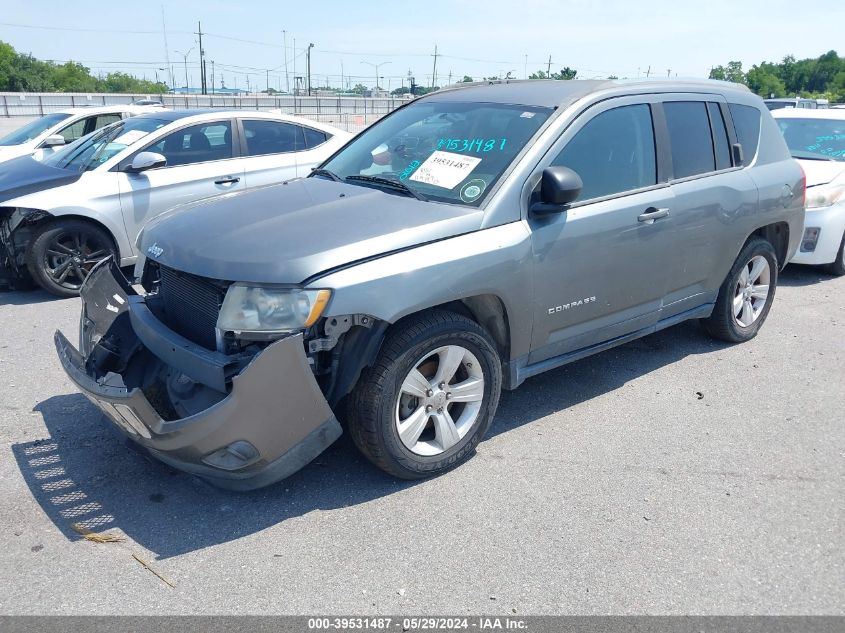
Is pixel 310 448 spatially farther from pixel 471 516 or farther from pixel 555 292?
pixel 555 292

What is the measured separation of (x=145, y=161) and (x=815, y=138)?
303 inches

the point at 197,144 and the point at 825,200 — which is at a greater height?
the point at 197,144

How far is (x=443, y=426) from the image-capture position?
3.58 m

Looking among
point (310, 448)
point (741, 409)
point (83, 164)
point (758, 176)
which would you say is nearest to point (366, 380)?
point (310, 448)

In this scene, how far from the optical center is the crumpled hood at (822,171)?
7.60 m

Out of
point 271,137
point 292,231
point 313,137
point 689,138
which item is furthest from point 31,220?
point 689,138

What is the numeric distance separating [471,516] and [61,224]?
16.4ft

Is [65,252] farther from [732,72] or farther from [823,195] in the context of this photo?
[732,72]

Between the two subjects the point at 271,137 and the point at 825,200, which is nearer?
the point at 825,200

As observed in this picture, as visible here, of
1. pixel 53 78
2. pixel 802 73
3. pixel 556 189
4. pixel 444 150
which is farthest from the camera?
pixel 802 73

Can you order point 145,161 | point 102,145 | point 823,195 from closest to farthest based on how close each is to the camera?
point 145,161 → point 102,145 → point 823,195

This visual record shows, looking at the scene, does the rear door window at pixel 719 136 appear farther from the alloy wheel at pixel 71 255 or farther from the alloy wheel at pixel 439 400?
the alloy wheel at pixel 71 255

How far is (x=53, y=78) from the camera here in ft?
239

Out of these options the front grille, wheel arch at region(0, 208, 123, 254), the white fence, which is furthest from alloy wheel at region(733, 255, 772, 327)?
the white fence
